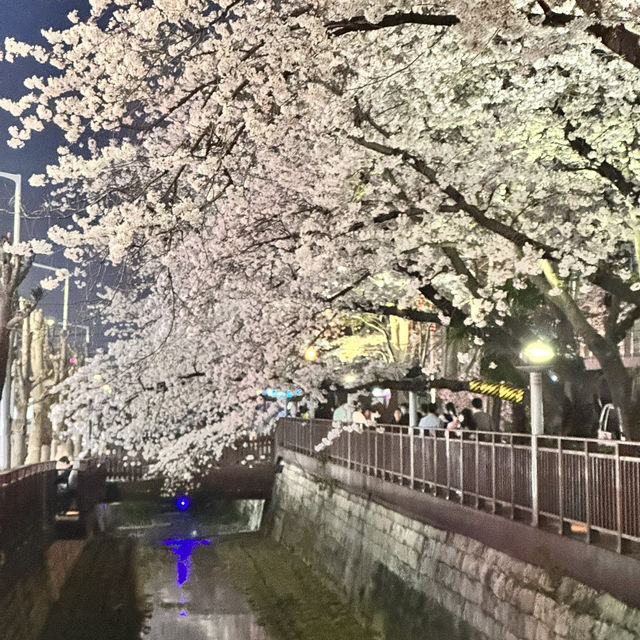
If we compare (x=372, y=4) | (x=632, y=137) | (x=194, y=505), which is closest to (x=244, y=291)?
(x=632, y=137)

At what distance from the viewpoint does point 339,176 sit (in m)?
14.1

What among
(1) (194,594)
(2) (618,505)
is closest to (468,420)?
(2) (618,505)

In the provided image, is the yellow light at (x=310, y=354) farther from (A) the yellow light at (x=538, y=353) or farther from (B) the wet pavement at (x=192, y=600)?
(A) the yellow light at (x=538, y=353)

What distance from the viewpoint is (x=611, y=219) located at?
560 inches

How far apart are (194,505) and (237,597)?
21285mm

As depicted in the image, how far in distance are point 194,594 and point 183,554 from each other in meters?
6.83

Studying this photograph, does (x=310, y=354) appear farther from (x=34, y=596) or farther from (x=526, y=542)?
(x=526, y=542)

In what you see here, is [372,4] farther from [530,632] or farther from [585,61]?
[530,632]

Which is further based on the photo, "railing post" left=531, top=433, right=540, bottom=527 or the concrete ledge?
"railing post" left=531, top=433, right=540, bottom=527

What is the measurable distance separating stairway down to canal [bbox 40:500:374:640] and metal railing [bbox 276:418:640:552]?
3379mm

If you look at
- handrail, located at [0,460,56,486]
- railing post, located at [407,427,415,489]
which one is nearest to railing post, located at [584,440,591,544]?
railing post, located at [407,427,415,489]

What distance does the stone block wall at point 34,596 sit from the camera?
16281mm

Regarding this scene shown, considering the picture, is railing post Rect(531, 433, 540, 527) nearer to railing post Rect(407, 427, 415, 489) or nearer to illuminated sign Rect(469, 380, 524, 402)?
railing post Rect(407, 427, 415, 489)

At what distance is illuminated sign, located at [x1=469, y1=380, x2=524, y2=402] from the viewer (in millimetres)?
18172
